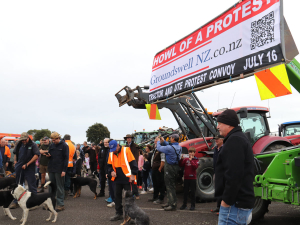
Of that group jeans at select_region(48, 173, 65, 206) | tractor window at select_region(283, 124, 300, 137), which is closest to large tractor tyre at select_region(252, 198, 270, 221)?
jeans at select_region(48, 173, 65, 206)

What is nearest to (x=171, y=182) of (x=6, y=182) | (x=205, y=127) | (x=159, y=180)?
(x=159, y=180)

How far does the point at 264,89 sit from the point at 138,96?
19.2 feet

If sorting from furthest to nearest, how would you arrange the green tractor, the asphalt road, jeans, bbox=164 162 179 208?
1. jeans, bbox=164 162 179 208
2. the asphalt road
3. the green tractor

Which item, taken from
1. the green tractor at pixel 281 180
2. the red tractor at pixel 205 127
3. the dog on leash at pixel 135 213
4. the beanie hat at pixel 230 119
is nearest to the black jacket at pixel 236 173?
the beanie hat at pixel 230 119

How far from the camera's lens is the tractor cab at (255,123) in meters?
7.81

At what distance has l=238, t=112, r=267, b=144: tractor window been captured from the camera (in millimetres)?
7812

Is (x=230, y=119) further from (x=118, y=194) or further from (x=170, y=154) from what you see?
(x=170, y=154)

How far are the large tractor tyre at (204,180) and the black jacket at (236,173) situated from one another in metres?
5.10

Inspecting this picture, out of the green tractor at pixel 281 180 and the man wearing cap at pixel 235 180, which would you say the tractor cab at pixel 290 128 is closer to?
the green tractor at pixel 281 180

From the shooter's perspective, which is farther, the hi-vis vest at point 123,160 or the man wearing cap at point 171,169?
the man wearing cap at point 171,169

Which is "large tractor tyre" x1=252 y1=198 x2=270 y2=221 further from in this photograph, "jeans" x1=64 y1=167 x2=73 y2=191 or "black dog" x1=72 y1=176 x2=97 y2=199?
"jeans" x1=64 y1=167 x2=73 y2=191

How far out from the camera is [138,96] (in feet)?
33.3

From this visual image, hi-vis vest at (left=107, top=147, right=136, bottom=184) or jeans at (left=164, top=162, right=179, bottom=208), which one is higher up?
hi-vis vest at (left=107, top=147, right=136, bottom=184)

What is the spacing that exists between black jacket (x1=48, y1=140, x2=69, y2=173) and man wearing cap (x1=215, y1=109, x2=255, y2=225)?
17.3 ft
